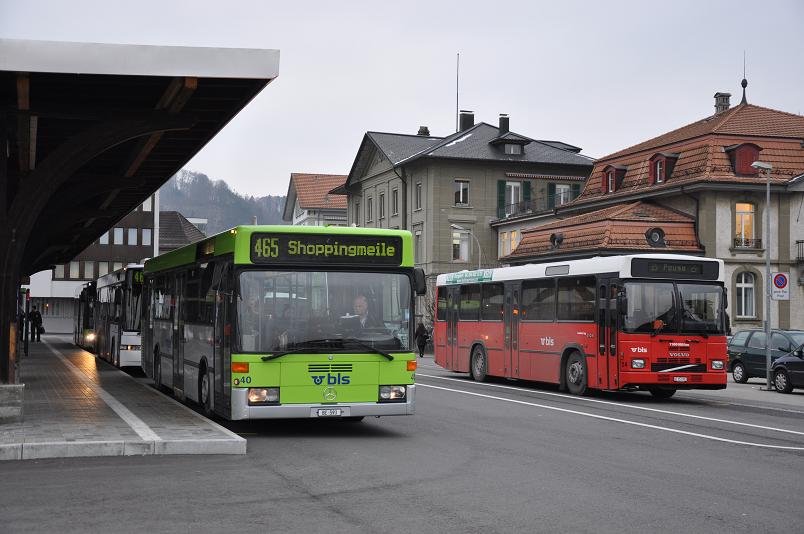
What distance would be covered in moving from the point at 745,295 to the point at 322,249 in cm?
3851

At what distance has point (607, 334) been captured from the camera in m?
22.8

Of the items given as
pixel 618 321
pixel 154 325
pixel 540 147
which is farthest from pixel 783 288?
pixel 540 147

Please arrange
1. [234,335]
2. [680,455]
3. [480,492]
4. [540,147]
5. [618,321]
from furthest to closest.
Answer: [540,147], [618,321], [234,335], [680,455], [480,492]

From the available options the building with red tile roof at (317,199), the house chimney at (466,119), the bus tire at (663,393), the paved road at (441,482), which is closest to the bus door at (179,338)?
the paved road at (441,482)

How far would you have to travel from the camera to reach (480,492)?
1027cm

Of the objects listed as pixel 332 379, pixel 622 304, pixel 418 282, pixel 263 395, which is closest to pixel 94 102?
pixel 263 395

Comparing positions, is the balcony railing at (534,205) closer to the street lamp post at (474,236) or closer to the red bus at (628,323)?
the street lamp post at (474,236)

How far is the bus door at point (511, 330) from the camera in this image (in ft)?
88.9

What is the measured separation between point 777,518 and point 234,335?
24.2 ft

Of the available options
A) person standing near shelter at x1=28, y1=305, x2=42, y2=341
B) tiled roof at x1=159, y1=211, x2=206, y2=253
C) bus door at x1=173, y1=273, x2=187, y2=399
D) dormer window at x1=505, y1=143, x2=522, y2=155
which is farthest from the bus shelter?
tiled roof at x1=159, y1=211, x2=206, y2=253

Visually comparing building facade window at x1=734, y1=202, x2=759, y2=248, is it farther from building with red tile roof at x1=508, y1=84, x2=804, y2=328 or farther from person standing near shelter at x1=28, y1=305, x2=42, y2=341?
person standing near shelter at x1=28, y1=305, x2=42, y2=341

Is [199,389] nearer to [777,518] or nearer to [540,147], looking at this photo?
[777,518]

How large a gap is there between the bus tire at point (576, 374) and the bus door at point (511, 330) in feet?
8.09

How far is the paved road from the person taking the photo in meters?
8.77
